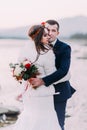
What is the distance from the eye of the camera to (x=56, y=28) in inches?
148

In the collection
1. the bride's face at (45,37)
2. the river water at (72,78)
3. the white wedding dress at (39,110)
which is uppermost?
the bride's face at (45,37)

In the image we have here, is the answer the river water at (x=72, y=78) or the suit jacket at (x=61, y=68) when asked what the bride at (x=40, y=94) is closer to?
the suit jacket at (x=61, y=68)

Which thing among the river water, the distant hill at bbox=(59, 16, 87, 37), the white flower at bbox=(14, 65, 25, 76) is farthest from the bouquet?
the distant hill at bbox=(59, 16, 87, 37)

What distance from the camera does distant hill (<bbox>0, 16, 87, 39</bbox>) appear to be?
605 centimetres

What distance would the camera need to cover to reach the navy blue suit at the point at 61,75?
11.8 ft

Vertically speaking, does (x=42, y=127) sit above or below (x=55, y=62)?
below

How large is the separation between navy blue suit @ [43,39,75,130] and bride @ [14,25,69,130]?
0.12 feet

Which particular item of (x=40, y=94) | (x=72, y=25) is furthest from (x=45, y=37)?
(x=72, y=25)

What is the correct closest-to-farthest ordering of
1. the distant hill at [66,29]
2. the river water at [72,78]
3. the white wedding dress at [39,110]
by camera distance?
the white wedding dress at [39,110], the river water at [72,78], the distant hill at [66,29]

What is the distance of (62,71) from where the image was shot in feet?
11.8

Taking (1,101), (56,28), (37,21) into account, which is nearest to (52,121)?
(56,28)

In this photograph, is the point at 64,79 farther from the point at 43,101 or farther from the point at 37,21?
the point at 37,21

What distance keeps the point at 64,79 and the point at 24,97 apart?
34 cm

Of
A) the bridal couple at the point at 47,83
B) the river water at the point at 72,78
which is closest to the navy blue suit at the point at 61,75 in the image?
the bridal couple at the point at 47,83
